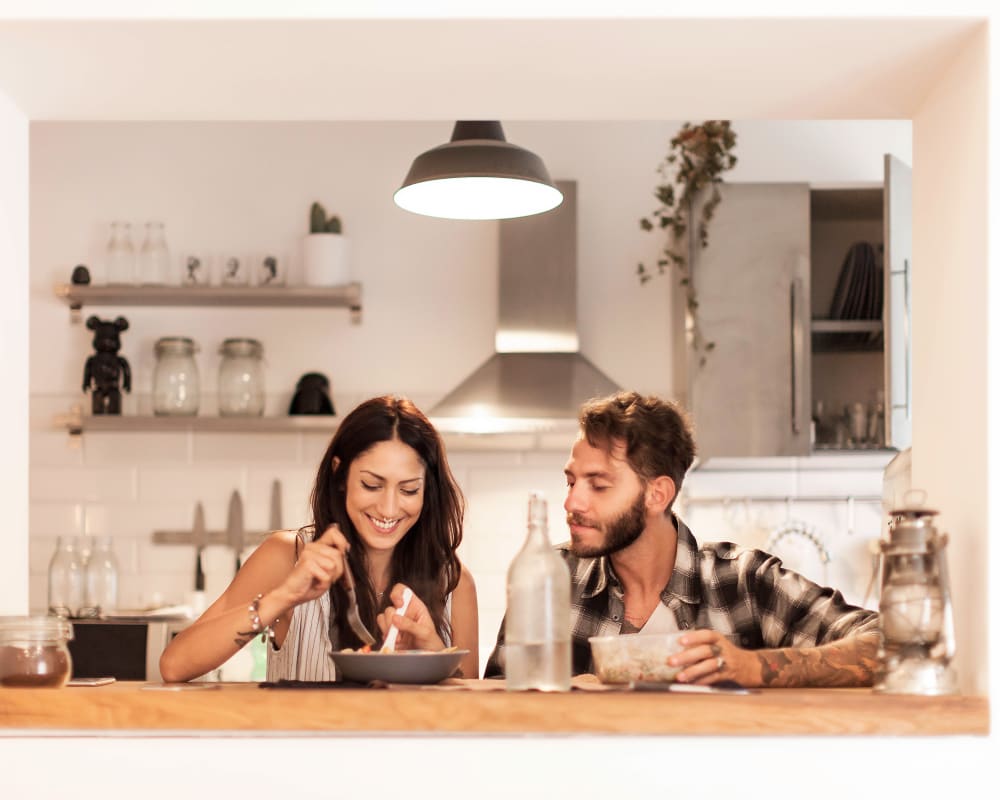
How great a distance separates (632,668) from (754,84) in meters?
0.84

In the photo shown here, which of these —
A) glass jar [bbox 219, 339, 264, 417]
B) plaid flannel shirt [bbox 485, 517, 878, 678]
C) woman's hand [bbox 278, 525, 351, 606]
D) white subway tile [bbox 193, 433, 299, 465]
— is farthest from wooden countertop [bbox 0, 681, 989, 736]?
white subway tile [bbox 193, 433, 299, 465]

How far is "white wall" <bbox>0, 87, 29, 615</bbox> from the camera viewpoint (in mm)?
1838

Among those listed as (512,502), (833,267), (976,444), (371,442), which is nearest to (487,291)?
(512,502)

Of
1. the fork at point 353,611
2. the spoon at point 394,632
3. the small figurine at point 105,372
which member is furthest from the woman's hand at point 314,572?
the small figurine at point 105,372

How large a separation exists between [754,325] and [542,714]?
2793mm

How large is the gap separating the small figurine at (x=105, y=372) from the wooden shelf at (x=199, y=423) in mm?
68

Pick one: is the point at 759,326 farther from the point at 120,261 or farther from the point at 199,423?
the point at 120,261

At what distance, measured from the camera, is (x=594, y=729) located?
5.10 feet

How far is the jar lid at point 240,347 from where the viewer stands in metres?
4.47

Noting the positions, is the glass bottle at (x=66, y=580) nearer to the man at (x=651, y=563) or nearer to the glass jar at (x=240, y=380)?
the glass jar at (x=240, y=380)

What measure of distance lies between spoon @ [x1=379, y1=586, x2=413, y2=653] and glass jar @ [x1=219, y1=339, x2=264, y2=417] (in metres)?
2.45

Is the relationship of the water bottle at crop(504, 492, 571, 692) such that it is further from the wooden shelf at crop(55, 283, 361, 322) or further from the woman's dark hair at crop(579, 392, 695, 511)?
the wooden shelf at crop(55, 283, 361, 322)

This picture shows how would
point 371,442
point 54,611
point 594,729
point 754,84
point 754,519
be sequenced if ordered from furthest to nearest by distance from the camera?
point 754,519, point 54,611, point 371,442, point 754,84, point 594,729

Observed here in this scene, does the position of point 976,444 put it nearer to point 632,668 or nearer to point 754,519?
point 632,668
